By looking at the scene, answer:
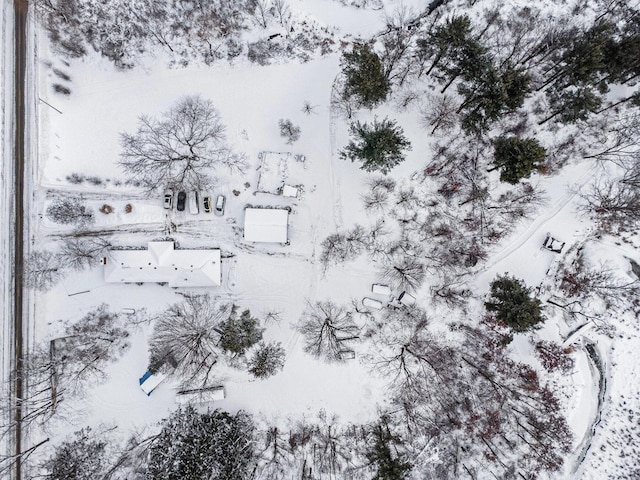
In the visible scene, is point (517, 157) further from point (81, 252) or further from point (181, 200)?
point (81, 252)

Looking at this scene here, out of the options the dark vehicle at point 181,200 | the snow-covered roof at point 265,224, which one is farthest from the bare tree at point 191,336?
the dark vehicle at point 181,200

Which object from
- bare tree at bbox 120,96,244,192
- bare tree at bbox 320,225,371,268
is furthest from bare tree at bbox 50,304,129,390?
bare tree at bbox 320,225,371,268

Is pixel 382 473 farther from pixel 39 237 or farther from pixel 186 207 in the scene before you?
pixel 39 237

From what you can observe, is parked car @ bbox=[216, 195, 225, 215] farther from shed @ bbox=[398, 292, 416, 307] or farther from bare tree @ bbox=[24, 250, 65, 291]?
shed @ bbox=[398, 292, 416, 307]

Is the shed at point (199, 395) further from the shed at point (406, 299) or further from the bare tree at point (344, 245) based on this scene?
the shed at point (406, 299)

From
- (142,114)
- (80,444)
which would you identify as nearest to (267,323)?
(80,444)

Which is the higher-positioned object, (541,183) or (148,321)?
(541,183)

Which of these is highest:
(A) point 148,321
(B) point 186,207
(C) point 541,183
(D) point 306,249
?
(C) point 541,183

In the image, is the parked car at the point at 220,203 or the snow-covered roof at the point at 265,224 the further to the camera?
the parked car at the point at 220,203
